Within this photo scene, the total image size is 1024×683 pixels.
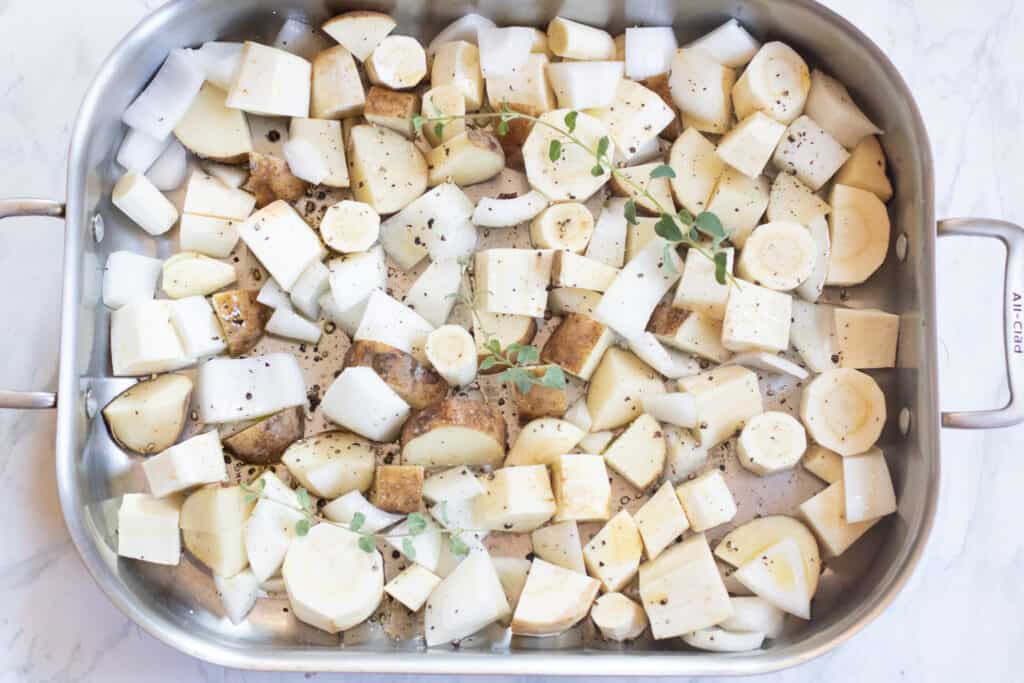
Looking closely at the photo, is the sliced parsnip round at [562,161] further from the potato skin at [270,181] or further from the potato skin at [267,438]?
the potato skin at [267,438]

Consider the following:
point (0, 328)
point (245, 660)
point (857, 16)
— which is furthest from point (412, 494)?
point (857, 16)

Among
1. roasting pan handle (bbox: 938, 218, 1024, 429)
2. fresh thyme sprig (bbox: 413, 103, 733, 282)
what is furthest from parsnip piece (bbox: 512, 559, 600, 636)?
roasting pan handle (bbox: 938, 218, 1024, 429)

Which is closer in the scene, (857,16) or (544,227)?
(544,227)

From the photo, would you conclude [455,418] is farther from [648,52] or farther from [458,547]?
[648,52]

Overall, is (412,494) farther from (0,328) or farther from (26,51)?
(26,51)

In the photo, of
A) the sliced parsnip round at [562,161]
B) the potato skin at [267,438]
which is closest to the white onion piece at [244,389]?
the potato skin at [267,438]

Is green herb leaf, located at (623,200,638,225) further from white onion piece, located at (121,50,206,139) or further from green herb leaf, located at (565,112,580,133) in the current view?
white onion piece, located at (121,50,206,139)
